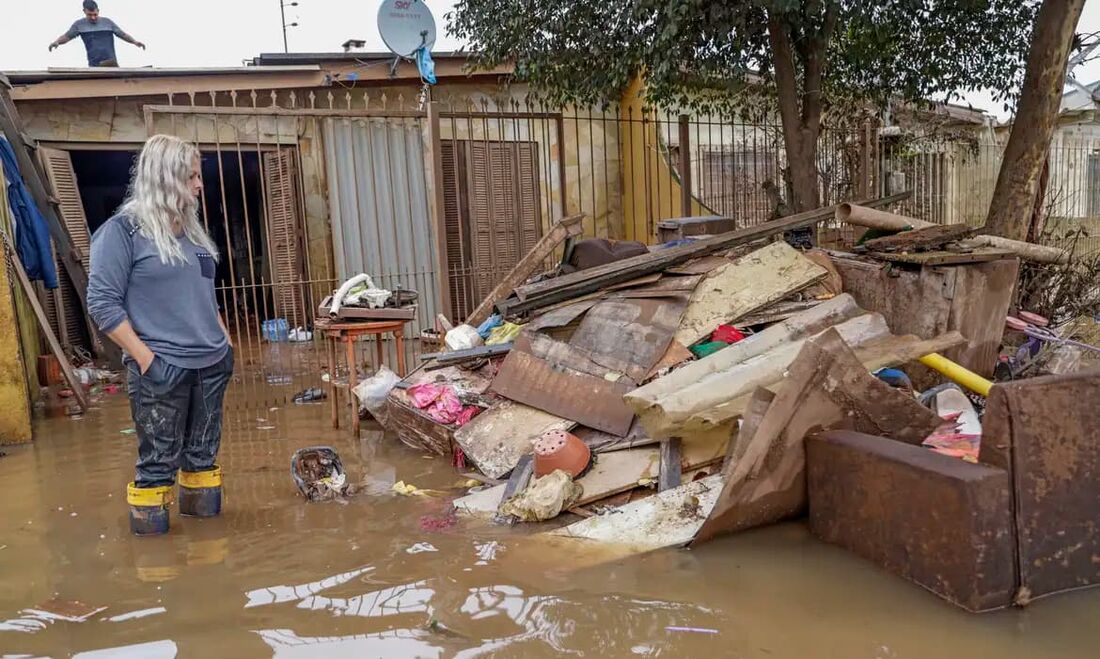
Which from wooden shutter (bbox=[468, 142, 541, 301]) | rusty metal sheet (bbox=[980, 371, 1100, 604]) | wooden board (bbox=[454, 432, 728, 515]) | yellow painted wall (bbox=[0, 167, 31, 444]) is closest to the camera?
rusty metal sheet (bbox=[980, 371, 1100, 604])

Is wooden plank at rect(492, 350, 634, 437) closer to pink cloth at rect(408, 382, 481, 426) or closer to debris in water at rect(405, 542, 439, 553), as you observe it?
pink cloth at rect(408, 382, 481, 426)

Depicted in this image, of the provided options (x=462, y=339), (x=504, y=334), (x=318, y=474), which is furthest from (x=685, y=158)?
(x=318, y=474)

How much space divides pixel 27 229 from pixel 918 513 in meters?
7.84

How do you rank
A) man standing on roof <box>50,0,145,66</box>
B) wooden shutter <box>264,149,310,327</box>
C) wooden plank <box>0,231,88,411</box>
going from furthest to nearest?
1. man standing on roof <box>50,0,145,66</box>
2. wooden shutter <box>264,149,310,327</box>
3. wooden plank <box>0,231,88,411</box>

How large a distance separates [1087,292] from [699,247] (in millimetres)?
3710

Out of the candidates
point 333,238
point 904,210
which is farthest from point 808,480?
point 904,210

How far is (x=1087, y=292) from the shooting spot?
273 inches

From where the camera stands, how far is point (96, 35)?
10.7 metres

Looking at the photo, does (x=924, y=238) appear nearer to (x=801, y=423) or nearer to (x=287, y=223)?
(x=801, y=423)

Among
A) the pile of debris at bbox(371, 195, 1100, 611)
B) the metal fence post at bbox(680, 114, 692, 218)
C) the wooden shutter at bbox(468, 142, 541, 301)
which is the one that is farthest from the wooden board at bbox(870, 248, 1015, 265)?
the wooden shutter at bbox(468, 142, 541, 301)

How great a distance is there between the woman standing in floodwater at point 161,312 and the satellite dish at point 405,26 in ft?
18.0

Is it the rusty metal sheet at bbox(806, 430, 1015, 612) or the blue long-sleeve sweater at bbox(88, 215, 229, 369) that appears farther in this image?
the blue long-sleeve sweater at bbox(88, 215, 229, 369)

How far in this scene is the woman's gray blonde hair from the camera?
12.0 ft

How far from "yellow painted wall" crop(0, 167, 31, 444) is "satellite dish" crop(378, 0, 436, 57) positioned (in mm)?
4533
